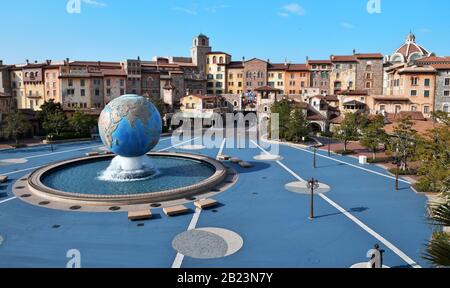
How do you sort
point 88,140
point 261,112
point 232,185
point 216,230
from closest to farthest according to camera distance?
point 216,230 < point 232,185 < point 88,140 < point 261,112

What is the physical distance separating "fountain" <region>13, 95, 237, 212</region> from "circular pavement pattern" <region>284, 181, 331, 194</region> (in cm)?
476

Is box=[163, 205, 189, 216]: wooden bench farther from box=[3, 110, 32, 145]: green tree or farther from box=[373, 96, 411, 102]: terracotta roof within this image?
box=[373, 96, 411, 102]: terracotta roof

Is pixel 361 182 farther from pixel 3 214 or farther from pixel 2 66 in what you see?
pixel 2 66

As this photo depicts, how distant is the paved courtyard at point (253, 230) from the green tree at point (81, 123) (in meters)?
26.4

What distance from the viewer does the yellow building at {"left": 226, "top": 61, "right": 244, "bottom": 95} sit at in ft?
296

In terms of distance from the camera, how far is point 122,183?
90.1 ft

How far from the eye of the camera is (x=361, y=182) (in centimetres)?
2870

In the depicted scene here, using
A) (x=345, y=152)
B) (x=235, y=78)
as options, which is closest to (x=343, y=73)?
(x=235, y=78)

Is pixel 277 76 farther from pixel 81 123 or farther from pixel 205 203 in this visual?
pixel 205 203

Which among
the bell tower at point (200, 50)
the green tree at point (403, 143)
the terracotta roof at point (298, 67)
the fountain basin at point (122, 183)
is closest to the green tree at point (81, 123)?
the fountain basin at point (122, 183)

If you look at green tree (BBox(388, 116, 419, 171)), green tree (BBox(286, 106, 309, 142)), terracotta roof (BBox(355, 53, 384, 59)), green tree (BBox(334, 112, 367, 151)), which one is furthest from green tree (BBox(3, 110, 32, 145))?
terracotta roof (BBox(355, 53, 384, 59))

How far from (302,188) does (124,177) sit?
14.2 m
